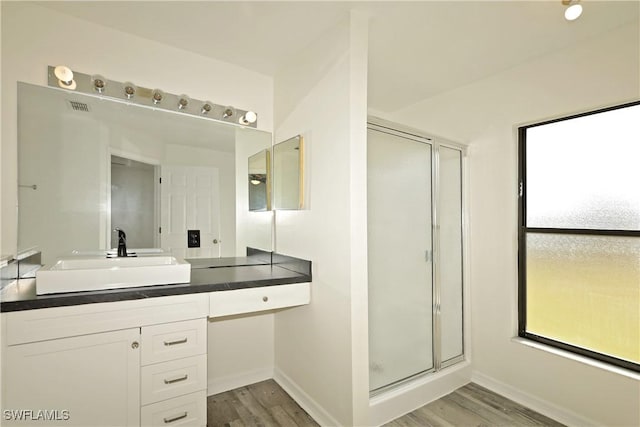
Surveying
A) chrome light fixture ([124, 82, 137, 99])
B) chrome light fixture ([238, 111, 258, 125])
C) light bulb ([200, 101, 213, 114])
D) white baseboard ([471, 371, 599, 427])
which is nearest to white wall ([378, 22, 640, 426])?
white baseboard ([471, 371, 599, 427])

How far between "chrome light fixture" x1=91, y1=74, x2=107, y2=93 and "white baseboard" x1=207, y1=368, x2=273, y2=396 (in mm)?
2089

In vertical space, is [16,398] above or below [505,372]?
above

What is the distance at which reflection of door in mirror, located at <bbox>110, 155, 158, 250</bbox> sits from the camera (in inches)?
78.4

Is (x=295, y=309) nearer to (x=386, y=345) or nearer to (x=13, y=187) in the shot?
(x=386, y=345)

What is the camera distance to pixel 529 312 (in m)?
2.32

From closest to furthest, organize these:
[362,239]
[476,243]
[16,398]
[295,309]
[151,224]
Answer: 1. [16,398]
2. [362,239]
3. [151,224]
4. [295,309]
5. [476,243]

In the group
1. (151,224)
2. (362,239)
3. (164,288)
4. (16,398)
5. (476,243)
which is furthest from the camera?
(476,243)

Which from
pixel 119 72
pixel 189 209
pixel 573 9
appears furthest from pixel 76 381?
pixel 573 9

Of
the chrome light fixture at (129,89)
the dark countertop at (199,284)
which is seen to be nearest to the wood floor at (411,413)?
the dark countertop at (199,284)

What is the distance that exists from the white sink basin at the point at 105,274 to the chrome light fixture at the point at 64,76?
3.31ft

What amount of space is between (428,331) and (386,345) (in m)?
0.43

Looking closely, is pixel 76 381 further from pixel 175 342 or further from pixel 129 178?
pixel 129 178

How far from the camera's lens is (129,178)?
80.1 inches

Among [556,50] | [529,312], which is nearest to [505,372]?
[529,312]
